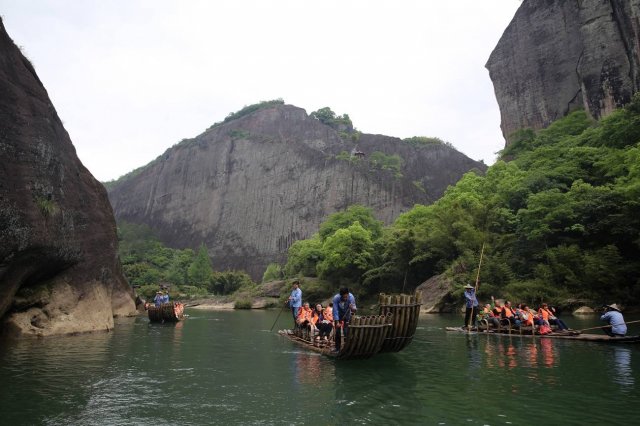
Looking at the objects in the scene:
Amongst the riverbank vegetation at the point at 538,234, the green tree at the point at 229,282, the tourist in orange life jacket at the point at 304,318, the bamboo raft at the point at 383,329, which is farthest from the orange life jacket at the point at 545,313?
the green tree at the point at 229,282

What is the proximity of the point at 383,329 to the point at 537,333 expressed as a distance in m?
9.76

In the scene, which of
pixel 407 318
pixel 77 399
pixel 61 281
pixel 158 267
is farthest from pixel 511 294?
pixel 158 267

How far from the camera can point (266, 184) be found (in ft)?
375

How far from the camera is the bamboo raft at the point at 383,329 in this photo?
12859 millimetres

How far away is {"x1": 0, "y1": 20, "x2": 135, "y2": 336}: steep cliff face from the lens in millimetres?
17703

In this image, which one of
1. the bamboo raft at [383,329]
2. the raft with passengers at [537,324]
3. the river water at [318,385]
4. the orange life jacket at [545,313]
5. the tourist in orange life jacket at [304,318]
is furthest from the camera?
the orange life jacket at [545,313]

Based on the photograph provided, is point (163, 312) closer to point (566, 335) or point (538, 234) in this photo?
point (566, 335)

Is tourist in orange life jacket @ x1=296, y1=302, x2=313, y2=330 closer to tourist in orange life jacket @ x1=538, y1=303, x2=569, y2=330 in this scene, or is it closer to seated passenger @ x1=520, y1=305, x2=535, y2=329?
seated passenger @ x1=520, y1=305, x2=535, y2=329

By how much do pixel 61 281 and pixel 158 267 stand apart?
82647 millimetres

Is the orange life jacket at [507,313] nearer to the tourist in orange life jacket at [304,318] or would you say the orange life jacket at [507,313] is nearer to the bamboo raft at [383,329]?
the tourist in orange life jacket at [304,318]

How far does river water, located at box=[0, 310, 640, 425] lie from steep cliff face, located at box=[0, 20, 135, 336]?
3110 millimetres

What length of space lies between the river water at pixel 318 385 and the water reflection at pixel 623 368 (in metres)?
0.04

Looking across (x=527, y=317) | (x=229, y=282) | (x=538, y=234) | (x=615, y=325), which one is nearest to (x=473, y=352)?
(x=615, y=325)

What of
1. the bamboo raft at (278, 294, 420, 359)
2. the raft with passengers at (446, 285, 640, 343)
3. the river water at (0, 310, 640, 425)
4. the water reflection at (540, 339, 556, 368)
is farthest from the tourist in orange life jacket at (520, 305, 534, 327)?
the bamboo raft at (278, 294, 420, 359)
